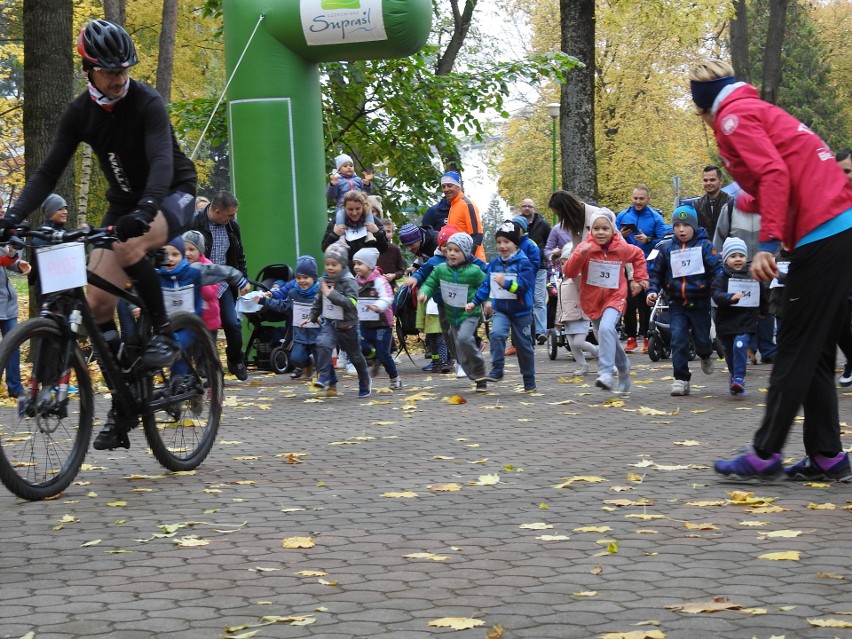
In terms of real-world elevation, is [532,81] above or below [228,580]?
above

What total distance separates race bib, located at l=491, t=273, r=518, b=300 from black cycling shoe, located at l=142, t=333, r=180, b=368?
5.89 m

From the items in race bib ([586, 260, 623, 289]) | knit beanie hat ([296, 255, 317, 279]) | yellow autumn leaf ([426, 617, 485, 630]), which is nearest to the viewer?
yellow autumn leaf ([426, 617, 485, 630])

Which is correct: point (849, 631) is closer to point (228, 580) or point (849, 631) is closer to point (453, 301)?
point (228, 580)

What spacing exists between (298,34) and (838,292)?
1096 centimetres

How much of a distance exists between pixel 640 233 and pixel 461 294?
625cm

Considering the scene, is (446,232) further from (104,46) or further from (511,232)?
(104,46)

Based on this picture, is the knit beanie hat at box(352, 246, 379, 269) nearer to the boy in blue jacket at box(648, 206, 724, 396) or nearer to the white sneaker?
the boy in blue jacket at box(648, 206, 724, 396)

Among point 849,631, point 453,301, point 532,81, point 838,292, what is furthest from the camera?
point 532,81

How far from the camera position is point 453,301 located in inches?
514

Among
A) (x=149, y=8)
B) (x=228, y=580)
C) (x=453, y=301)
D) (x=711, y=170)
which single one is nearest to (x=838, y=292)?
(x=228, y=580)

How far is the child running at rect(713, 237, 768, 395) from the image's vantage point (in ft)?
38.2

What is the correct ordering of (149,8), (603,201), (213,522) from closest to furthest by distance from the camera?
(213,522) → (149,8) → (603,201)

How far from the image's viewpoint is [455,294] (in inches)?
514

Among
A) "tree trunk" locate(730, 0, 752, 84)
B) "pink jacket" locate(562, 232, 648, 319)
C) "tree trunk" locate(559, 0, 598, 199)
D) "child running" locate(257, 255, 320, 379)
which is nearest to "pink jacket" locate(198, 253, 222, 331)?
"child running" locate(257, 255, 320, 379)
